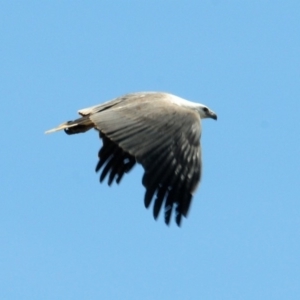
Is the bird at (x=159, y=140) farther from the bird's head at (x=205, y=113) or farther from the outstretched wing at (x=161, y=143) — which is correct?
the bird's head at (x=205, y=113)

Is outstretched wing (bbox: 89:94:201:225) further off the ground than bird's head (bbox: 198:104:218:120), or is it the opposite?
bird's head (bbox: 198:104:218:120)

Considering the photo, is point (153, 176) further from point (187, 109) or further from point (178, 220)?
point (187, 109)

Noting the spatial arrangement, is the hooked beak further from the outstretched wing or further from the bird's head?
the outstretched wing

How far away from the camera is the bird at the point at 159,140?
16688mm

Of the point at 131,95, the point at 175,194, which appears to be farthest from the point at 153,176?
the point at 131,95

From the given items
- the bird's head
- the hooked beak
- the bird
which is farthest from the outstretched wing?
the hooked beak

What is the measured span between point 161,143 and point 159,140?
6 cm

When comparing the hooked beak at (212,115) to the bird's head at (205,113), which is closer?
the bird's head at (205,113)

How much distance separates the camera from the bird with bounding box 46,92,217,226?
16.7 metres

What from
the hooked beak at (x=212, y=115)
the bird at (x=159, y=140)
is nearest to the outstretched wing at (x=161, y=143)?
the bird at (x=159, y=140)

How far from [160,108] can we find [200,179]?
173cm

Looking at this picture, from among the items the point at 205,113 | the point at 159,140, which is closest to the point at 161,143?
the point at 159,140

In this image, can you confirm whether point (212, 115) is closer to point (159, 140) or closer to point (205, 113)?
point (205, 113)

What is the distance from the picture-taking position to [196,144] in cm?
1723
